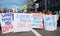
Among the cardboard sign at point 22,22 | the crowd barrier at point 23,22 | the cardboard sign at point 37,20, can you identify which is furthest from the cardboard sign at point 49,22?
the cardboard sign at point 22,22

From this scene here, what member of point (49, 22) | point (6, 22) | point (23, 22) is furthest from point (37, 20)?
point (6, 22)

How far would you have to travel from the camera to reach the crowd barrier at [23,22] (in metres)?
10.9

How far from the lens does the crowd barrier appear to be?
10906 millimetres

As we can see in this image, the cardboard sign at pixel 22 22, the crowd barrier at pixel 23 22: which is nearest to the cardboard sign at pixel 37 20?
the crowd barrier at pixel 23 22

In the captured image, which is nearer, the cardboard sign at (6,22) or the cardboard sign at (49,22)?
the cardboard sign at (6,22)

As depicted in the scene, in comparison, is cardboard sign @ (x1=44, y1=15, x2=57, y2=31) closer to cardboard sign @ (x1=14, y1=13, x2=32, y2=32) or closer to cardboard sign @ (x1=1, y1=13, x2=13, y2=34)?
cardboard sign @ (x1=14, y1=13, x2=32, y2=32)

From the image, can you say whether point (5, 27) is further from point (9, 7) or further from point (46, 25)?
point (9, 7)

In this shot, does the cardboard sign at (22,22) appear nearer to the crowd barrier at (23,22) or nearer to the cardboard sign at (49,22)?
the crowd barrier at (23,22)

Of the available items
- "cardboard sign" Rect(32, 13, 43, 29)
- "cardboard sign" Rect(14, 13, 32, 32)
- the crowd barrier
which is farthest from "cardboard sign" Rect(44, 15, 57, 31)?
"cardboard sign" Rect(14, 13, 32, 32)

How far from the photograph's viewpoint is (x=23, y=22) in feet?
37.3

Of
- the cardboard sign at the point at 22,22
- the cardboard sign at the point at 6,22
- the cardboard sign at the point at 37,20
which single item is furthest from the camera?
the cardboard sign at the point at 37,20

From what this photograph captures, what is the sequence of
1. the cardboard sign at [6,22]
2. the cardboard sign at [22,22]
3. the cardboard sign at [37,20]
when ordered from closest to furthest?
1. the cardboard sign at [6,22]
2. the cardboard sign at [22,22]
3. the cardboard sign at [37,20]

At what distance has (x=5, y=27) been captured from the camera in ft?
35.7

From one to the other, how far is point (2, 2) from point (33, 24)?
45.8ft
